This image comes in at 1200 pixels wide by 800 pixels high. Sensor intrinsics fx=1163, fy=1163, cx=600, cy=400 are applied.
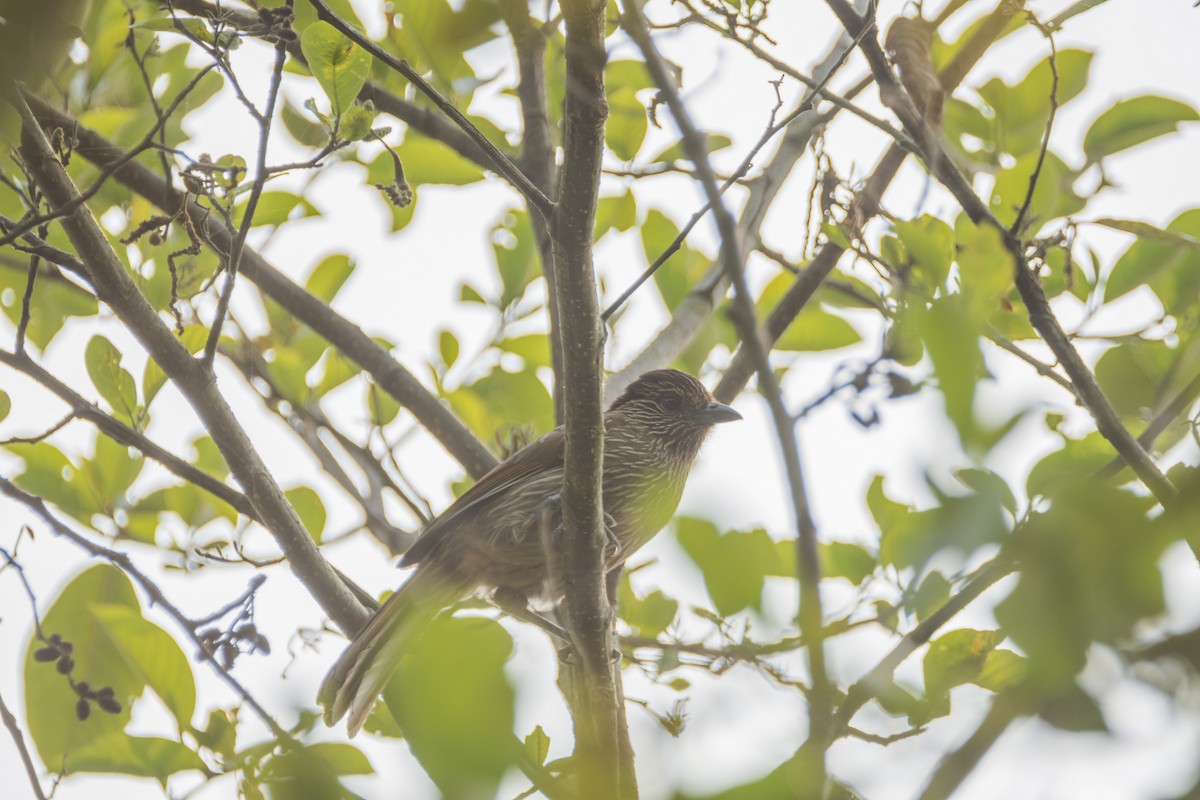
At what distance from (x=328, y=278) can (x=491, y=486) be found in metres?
1.31

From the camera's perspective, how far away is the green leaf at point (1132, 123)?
382 centimetres

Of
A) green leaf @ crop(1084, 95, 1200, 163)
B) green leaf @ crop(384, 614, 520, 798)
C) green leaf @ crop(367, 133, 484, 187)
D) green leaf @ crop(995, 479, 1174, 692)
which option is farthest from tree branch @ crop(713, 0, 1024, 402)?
green leaf @ crop(384, 614, 520, 798)

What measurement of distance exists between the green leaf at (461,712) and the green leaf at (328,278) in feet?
14.9

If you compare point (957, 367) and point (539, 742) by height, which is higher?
point (539, 742)

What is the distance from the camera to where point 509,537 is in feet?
15.6

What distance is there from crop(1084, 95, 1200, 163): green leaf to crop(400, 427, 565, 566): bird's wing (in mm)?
2219

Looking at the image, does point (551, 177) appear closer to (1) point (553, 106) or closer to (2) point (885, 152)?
(1) point (553, 106)

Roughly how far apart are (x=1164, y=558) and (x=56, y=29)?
1.02 meters

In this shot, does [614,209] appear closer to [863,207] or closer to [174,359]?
[863,207]

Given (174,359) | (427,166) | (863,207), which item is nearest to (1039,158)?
(863,207)

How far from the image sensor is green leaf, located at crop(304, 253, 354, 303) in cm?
Answer: 528

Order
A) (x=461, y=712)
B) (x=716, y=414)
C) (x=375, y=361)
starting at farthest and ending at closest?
(x=716, y=414) < (x=375, y=361) < (x=461, y=712)

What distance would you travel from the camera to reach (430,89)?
2.71 metres

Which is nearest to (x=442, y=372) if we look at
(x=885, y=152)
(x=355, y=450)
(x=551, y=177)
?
(x=355, y=450)
